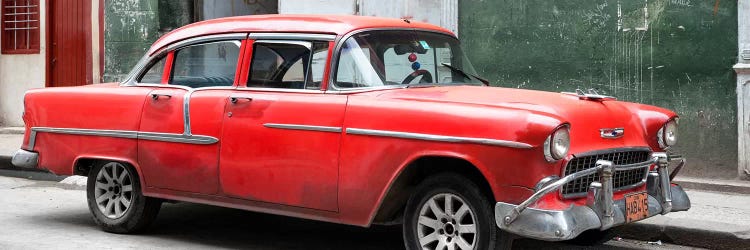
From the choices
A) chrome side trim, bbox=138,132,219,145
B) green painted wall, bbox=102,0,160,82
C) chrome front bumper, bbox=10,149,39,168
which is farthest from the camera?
green painted wall, bbox=102,0,160,82

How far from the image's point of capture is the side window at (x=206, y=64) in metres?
7.01

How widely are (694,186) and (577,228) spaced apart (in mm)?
4807

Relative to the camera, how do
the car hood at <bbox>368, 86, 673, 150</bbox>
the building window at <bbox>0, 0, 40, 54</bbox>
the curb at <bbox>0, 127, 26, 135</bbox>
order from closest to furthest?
the car hood at <bbox>368, 86, 673, 150</bbox> < the curb at <bbox>0, 127, 26, 135</bbox> < the building window at <bbox>0, 0, 40, 54</bbox>

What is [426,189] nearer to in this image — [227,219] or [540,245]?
[540,245]

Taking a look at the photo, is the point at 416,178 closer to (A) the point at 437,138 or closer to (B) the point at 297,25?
(A) the point at 437,138

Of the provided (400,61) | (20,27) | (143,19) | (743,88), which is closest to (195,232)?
(400,61)

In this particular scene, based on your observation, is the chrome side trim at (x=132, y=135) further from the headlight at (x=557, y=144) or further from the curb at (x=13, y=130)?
the curb at (x=13, y=130)

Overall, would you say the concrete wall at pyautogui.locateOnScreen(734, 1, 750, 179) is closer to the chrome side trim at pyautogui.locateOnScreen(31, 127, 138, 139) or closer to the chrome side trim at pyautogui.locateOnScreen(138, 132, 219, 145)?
the chrome side trim at pyautogui.locateOnScreen(138, 132, 219, 145)

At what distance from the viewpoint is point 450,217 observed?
5.86 meters

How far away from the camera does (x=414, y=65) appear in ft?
21.9

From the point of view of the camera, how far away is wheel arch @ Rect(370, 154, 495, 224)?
5.83 meters

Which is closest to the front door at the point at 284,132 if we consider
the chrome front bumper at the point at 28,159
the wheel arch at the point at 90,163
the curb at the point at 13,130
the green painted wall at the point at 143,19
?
Result: the wheel arch at the point at 90,163

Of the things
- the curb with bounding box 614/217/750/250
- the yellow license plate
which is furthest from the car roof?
the curb with bounding box 614/217/750/250

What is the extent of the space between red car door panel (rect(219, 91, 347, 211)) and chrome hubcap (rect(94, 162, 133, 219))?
1.12 meters
